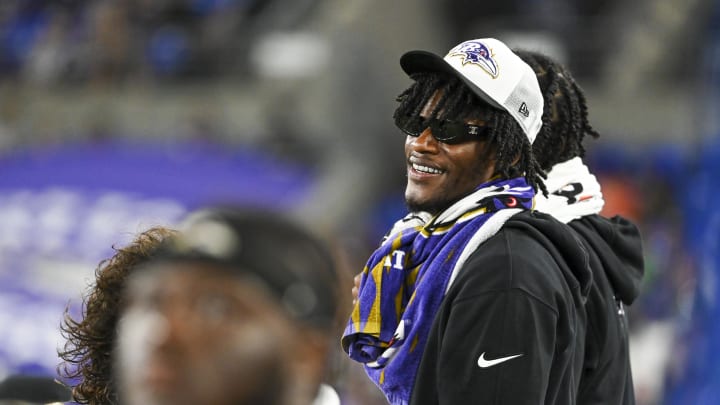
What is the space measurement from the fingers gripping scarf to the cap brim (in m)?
0.19

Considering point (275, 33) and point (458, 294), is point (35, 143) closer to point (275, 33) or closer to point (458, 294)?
point (275, 33)

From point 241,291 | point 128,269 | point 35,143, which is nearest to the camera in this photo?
point 241,291

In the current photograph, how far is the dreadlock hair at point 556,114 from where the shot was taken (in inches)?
103

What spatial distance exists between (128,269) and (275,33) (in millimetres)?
10825

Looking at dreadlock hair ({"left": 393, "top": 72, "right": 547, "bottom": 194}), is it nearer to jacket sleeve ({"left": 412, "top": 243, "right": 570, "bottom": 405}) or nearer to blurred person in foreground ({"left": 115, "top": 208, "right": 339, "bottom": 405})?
jacket sleeve ({"left": 412, "top": 243, "right": 570, "bottom": 405})

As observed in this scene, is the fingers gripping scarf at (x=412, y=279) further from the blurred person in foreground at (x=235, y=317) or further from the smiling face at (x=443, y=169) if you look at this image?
the blurred person in foreground at (x=235, y=317)

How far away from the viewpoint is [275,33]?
1262 centimetres

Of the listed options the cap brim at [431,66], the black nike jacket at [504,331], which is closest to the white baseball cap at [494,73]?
the cap brim at [431,66]

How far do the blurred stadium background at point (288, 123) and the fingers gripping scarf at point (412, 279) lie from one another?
20.4 ft

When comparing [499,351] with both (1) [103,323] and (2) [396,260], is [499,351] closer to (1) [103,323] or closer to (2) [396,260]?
(2) [396,260]

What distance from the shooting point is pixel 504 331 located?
2.12 metres

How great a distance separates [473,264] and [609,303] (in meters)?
0.48

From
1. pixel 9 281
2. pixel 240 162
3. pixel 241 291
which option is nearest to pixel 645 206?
pixel 240 162

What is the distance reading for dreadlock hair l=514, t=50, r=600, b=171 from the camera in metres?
2.62
